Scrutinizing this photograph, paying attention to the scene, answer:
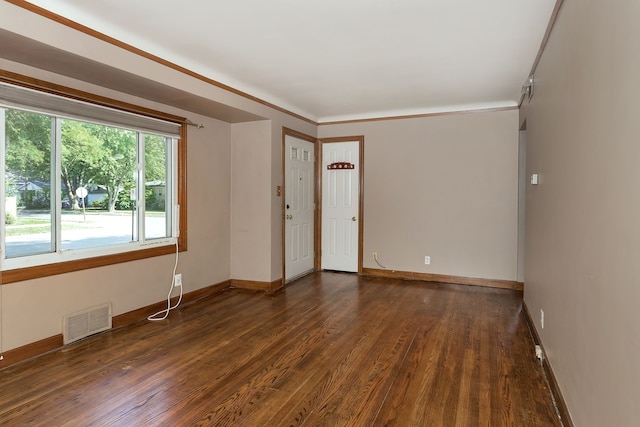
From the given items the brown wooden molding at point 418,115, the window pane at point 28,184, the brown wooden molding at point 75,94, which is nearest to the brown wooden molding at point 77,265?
the window pane at point 28,184

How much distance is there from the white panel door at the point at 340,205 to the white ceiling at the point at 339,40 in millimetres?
1474

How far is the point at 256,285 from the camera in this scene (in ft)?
15.9

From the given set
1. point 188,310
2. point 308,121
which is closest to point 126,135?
point 188,310

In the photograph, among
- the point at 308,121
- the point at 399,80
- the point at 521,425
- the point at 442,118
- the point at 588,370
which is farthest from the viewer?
the point at 308,121

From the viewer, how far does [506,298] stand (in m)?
4.45

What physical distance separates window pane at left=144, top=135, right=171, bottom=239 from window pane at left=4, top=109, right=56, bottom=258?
0.94m

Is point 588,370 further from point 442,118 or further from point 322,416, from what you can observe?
point 442,118

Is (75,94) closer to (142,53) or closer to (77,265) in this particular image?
(142,53)

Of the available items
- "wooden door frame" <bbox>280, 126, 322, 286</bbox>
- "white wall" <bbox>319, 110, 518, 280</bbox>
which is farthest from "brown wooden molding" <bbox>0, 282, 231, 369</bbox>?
"white wall" <bbox>319, 110, 518, 280</bbox>

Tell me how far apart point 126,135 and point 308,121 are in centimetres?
273

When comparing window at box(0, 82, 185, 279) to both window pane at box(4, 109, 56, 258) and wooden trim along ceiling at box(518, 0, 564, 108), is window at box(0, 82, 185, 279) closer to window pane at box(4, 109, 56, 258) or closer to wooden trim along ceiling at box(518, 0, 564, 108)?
window pane at box(4, 109, 56, 258)

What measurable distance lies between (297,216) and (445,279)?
7.49 ft

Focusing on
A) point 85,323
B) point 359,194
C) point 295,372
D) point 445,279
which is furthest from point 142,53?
point 445,279

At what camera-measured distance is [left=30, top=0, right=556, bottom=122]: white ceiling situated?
2459 millimetres
